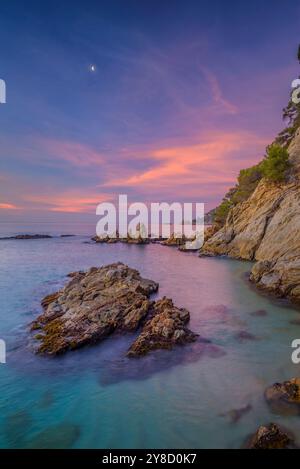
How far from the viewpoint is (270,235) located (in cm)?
3734

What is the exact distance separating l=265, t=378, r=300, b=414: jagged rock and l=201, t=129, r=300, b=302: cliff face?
1309 cm

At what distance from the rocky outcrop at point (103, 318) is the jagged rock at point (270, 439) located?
6800 millimetres

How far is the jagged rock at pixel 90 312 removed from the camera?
619 inches

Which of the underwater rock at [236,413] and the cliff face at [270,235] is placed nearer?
the underwater rock at [236,413]

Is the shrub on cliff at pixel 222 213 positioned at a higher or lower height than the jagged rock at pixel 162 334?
higher

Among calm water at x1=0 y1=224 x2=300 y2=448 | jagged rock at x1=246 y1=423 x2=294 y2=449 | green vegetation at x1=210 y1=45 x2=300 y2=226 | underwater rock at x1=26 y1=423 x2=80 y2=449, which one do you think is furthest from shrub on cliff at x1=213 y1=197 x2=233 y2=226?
underwater rock at x1=26 y1=423 x2=80 y2=449

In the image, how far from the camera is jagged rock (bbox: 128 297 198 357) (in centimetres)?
1468

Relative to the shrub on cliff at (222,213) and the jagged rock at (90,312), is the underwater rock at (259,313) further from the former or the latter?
the shrub on cliff at (222,213)

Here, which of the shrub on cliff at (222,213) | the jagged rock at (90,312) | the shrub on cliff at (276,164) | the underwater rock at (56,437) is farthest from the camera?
the shrub on cliff at (222,213)

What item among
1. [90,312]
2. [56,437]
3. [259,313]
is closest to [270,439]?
[56,437]

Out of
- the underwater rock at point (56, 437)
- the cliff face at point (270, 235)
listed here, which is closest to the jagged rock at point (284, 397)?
the underwater rock at point (56, 437)

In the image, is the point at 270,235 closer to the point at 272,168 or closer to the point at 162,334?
the point at 272,168

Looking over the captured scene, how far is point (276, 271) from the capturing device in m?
26.0
